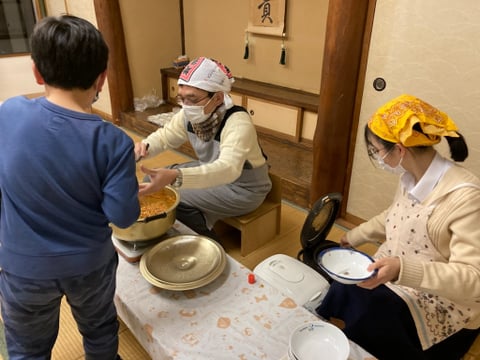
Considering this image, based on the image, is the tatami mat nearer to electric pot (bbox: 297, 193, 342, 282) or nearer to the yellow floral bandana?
electric pot (bbox: 297, 193, 342, 282)

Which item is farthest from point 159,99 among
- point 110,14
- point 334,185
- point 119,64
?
point 334,185

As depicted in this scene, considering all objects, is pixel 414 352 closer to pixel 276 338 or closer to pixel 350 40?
pixel 276 338

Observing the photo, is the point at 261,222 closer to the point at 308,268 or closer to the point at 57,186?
the point at 308,268

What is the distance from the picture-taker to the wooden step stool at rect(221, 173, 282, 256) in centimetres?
201

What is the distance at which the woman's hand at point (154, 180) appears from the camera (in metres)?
1.45

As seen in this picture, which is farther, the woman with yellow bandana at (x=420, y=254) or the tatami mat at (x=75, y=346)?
the tatami mat at (x=75, y=346)

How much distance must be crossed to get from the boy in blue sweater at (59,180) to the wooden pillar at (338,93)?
4.29ft

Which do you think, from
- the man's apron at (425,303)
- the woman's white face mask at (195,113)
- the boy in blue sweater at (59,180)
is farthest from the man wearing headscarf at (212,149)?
the man's apron at (425,303)

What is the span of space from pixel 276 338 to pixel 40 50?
3.15 feet

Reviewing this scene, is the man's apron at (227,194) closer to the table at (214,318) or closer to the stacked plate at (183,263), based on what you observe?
the stacked plate at (183,263)

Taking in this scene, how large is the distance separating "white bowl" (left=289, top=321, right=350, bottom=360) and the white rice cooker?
0.37 m

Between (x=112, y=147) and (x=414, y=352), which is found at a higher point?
(x=112, y=147)

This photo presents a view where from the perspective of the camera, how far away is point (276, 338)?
1.14 meters

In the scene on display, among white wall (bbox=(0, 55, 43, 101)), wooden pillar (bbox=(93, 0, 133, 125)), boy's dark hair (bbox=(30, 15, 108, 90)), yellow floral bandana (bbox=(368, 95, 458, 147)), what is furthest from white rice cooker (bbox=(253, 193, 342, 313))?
white wall (bbox=(0, 55, 43, 101))
